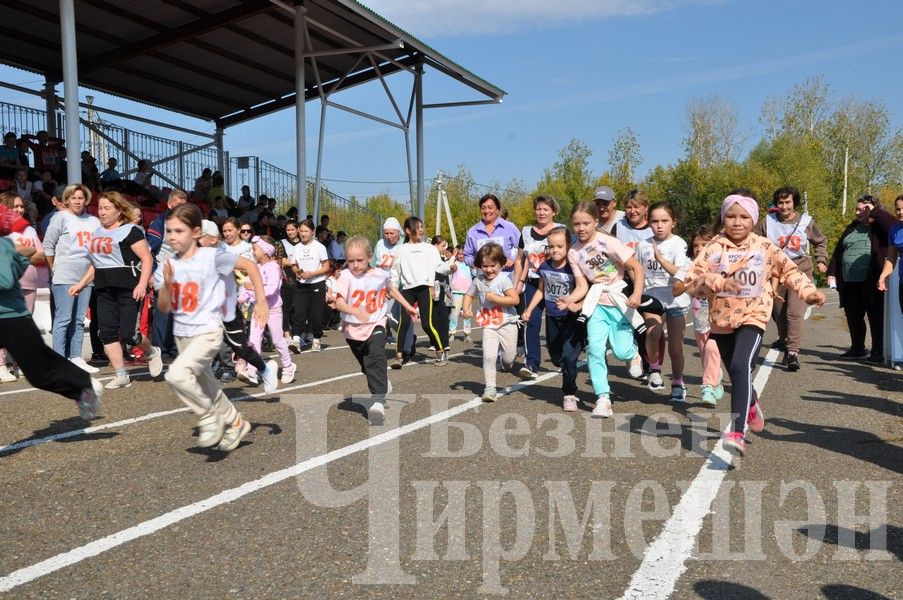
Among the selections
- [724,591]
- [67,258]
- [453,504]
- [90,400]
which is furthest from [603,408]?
[67,258]

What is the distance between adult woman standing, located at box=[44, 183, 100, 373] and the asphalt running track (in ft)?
5.13

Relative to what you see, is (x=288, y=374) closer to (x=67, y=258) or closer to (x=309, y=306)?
(x=67, y=258)

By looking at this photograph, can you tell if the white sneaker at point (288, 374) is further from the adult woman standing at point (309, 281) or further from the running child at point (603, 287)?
the running child at point (603, 287)

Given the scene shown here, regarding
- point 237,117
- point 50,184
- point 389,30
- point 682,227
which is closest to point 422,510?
point 50,184

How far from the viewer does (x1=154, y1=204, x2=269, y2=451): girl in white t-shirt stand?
5.51 meters

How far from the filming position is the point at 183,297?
576 cm

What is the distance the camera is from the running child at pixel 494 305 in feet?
26.5

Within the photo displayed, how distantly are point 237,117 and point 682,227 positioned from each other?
49.7 m

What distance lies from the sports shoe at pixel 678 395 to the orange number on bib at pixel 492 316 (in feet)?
5.92

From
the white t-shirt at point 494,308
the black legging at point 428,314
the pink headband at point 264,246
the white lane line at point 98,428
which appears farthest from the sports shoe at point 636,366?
the pink headband at point 264,246

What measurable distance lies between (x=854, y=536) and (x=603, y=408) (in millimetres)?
3070

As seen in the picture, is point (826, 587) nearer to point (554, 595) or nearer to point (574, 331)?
point (554, 595)

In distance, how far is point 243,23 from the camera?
1828cm

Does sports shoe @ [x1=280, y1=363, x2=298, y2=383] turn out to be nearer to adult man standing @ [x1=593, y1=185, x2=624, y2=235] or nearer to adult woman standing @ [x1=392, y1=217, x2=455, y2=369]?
adult woman standing @ [x1=392, y1=217, x2=455, y2=369]
